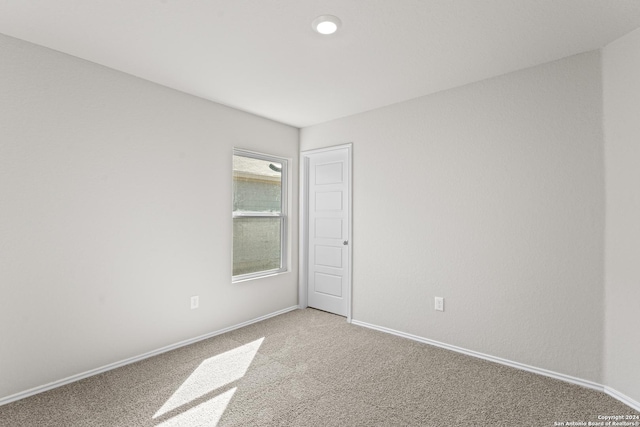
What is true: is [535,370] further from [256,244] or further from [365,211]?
[256,244]

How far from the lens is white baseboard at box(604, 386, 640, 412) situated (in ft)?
6.72

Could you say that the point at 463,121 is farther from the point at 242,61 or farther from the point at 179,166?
the point at 179,166

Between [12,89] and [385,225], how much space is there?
10.9 feet

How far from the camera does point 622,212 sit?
2.16 meters

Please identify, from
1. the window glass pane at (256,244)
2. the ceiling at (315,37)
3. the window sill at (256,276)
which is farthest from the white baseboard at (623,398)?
the window glass pane at (256,244)

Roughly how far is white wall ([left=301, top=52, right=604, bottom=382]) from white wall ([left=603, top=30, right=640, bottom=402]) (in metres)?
0.07

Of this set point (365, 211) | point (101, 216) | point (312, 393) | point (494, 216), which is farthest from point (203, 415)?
point (494, 216)

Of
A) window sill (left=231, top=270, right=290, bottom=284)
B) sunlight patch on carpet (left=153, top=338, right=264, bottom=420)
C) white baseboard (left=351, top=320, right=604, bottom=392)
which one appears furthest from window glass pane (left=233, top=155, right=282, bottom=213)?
white baseboard (left=351, top=320, right=604, bottom=392)

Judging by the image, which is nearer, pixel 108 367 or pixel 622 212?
pixel 622 212

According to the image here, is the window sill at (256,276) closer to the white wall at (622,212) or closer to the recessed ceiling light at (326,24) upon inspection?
the recessed ceiling light at (326,24)

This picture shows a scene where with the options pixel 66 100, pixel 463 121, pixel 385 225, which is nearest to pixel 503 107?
pixel 463 121

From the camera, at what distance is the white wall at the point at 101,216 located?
2.18m

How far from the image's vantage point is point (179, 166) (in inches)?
122

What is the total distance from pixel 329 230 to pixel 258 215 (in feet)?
3.17
